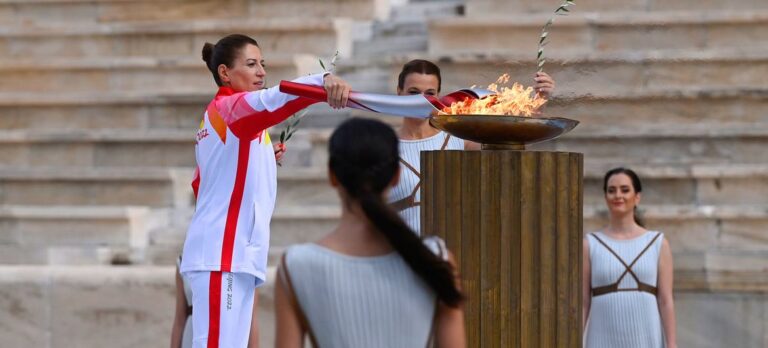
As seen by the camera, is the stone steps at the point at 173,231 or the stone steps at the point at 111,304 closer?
the stone steps at the point at 111,304

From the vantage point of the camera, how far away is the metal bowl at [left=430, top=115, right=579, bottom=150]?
5391mm

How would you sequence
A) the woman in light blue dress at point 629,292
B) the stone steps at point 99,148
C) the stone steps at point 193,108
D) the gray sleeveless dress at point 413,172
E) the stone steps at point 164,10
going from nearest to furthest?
the gray sleeveless dress at point 413,172 < the woman in light blue dress at point 629,292 < the stone steps at point 193,108 < the stone steps at point 99,148 < the stone steps at point 164,10

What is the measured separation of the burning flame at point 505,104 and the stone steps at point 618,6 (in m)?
5.05

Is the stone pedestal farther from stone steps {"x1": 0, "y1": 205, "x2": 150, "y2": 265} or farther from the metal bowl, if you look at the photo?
stone steps {"x1": 0, "y1": 205, "x2": 150, "y2": 265}

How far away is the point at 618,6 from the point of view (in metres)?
10.7

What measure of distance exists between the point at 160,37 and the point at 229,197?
6.28 metres

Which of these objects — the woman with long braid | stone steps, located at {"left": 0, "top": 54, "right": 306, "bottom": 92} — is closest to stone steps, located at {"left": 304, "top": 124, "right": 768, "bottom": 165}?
stone steps, located at {"left": 0, "top": 54, "right": 306, "bottom": 92}

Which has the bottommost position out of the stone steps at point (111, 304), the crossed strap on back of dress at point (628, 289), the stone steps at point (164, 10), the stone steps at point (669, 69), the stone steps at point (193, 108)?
the stone steps at point (111, 304)

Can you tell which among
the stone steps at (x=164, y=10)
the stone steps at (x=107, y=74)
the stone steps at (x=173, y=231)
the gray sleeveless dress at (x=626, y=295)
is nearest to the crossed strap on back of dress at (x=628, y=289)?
the gray sleeveless dress at (x=626, y=295)

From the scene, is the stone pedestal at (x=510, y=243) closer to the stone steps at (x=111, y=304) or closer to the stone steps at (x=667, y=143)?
the stone steps at (x=111, y=304)

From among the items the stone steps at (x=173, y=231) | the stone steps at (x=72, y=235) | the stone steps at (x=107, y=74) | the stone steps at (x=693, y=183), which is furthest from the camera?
the stone steps at (x=107, y=74)

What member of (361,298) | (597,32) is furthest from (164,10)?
(361,298)

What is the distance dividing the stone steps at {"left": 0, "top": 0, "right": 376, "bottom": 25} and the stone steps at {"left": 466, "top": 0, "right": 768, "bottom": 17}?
1.29 metres

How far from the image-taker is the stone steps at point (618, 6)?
→ 10.6 metres
